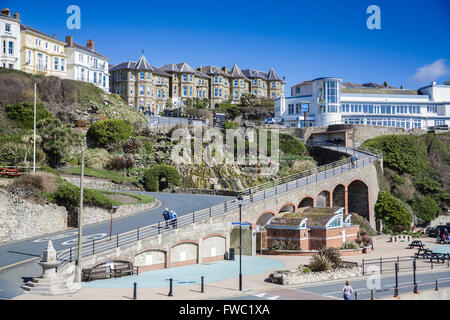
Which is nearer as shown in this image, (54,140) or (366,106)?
(54,140)

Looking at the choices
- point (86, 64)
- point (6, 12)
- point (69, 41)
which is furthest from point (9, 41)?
point (86, 64)

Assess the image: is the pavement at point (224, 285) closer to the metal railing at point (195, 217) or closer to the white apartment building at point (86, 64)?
the metal railing at point (195, 217)

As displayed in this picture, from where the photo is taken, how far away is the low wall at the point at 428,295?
2257 centimetres

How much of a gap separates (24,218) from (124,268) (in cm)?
936

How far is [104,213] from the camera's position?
34.9 metres

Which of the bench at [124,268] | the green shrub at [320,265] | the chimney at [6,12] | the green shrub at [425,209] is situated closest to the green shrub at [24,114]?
the chimney at [6,12]

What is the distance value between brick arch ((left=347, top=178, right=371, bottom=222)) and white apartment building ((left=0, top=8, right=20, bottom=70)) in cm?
4575

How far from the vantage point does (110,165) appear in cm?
5016

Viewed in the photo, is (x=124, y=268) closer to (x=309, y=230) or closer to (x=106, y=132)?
(x=309, y=230)

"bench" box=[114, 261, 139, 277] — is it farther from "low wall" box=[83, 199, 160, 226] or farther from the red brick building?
the red brick building

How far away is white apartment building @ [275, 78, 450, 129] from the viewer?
7456cm

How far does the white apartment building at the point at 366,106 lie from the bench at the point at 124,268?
178 ft
